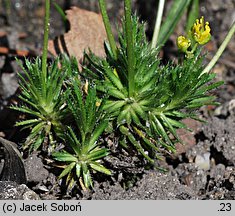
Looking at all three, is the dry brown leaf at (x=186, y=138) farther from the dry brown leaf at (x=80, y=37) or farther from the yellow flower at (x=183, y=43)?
the dry brown leaf at (x=80, y=37)

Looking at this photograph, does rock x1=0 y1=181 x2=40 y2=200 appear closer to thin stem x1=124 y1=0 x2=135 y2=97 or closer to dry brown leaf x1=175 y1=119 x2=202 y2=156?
thin stem x1=124 y1=0 x2=135 y2=97

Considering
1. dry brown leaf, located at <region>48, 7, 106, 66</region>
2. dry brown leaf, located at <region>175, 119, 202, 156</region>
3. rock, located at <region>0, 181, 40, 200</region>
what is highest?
dry brown leaf, located at <region>48, 7, 106, 66</region>

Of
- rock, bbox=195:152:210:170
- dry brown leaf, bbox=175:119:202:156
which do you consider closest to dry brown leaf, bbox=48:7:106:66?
dry brown leaf, bbox=175:119:202:156

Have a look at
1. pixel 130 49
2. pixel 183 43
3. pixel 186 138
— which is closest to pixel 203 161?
pixel 186 138

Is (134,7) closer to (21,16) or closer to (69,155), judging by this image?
(21,16)

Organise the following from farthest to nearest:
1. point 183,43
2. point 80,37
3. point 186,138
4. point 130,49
Result: 1. point 80,37
2. point 186,138
3. point 183,43
4. point 130,49

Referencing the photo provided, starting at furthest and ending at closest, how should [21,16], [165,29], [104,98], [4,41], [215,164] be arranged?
[21,16] < [4,41] < [165,29] < [215,164] < [104,98]

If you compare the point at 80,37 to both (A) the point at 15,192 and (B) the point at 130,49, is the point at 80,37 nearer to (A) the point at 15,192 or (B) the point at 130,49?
(B) the point at 130,49

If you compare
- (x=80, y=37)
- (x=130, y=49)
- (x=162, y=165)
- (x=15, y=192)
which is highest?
(x=80, y=37)
